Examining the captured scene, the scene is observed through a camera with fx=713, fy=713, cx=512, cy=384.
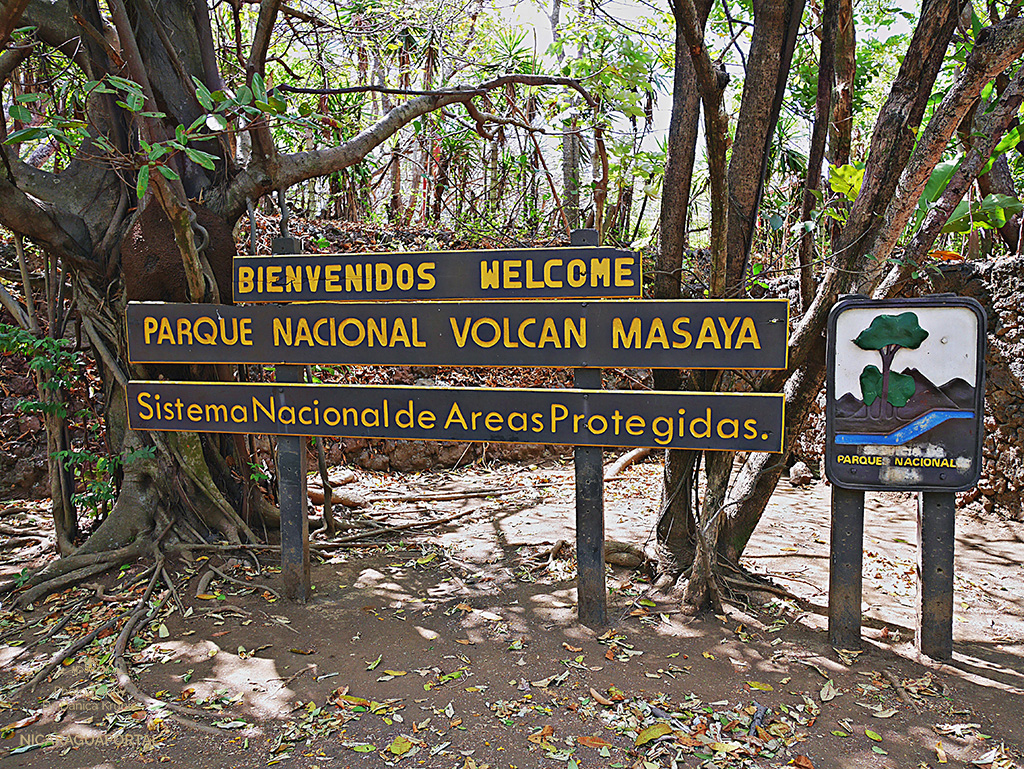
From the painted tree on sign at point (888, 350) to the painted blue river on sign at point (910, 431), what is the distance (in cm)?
10

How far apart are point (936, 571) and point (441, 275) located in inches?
107

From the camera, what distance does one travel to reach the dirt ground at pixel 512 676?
2693 millimetres

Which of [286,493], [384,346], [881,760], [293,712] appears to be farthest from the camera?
[286,493]

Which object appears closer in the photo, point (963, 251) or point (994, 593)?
point (994, 593)

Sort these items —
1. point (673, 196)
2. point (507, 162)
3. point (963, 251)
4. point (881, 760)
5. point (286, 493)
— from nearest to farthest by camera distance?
point (881, 760) → point (286, 493) → point (673, 196) → point (963, 251) → point (507, 162)

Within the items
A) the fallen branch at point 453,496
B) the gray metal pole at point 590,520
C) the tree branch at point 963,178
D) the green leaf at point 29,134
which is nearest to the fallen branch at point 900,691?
the gray metal pole at point 590,520

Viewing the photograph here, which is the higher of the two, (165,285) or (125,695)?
(165,285)

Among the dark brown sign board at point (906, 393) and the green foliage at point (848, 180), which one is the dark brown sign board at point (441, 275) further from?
the green foliage at point (848, 180)

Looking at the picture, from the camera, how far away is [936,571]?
324 cm

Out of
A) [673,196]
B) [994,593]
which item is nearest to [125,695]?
[673,196]

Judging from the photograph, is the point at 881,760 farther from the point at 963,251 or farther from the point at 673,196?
the point at 963,251

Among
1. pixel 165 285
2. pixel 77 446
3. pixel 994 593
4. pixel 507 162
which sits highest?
pixel 507 162

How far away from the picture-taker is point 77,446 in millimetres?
6387

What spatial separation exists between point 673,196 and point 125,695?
3.80 m
